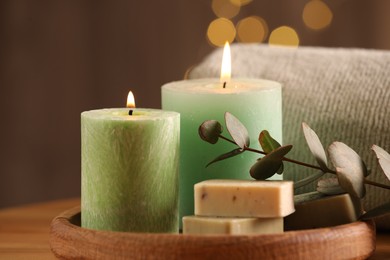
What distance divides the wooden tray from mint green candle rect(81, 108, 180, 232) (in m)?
0.03

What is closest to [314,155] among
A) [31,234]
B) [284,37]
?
[31,234]

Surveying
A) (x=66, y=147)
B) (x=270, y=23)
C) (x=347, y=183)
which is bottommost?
(x=66, y=147)

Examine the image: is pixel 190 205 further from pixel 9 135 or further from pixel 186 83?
pixel 9 135

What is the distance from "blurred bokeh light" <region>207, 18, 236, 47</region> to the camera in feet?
5.67

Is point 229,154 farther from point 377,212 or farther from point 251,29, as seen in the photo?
point 251,29

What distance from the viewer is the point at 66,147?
1771 mm

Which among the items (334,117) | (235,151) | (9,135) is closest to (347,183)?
(235,151)

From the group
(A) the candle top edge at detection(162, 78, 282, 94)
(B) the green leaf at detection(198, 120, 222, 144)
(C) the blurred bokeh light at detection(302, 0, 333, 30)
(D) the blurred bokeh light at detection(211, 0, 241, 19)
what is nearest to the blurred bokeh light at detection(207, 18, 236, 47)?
(D) the blurred bokeh light at detection(211, 0, 241, 19)

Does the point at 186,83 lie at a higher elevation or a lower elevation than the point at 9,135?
higher

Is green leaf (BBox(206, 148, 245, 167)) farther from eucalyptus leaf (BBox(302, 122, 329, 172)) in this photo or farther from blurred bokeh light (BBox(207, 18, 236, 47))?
blurred bokeh light (BBox(207, 18, 236, 47))

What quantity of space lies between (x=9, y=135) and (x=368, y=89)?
1121mm

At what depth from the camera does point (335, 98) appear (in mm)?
797

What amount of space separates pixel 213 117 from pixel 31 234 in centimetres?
25

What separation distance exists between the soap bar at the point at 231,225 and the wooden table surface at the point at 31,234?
0.13m
